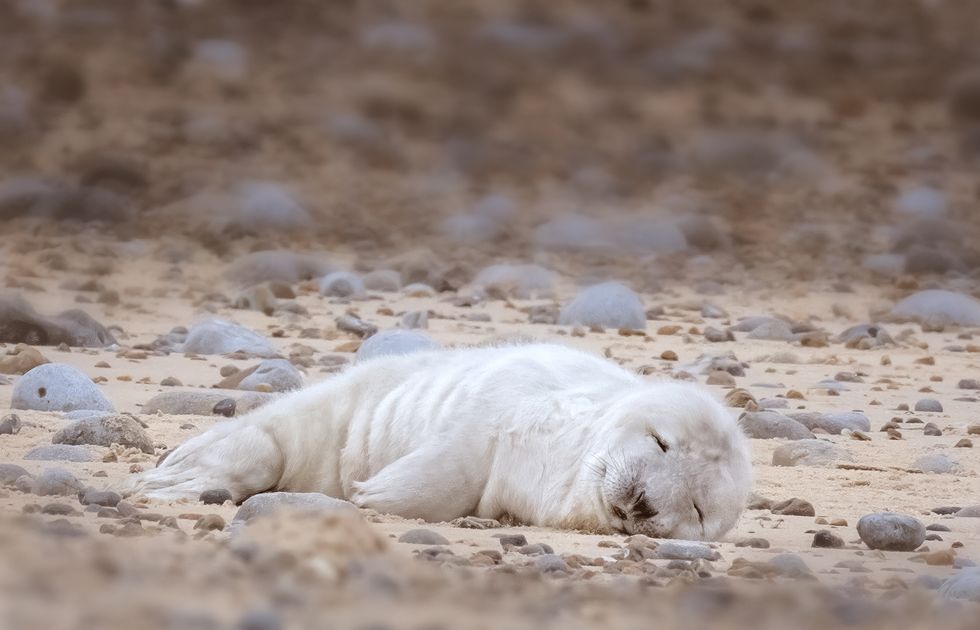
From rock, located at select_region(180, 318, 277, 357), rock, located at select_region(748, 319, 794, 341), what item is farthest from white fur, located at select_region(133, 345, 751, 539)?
rock, located at select_region(748, 319, 794, 341)

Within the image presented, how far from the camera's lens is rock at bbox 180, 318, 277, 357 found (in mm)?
5824

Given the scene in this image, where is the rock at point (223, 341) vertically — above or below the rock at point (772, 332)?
below

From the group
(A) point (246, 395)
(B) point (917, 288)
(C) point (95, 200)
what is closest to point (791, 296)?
(B) point (917, 288)

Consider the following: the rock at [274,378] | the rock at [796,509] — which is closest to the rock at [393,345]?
the rock at [274,378]

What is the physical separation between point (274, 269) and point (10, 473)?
5384mm

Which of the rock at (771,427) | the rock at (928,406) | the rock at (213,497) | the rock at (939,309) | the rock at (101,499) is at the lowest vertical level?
the rock at (213,497)

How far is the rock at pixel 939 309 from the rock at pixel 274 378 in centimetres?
384

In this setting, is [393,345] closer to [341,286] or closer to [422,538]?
[422,538]

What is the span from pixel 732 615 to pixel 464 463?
1962 millimetres

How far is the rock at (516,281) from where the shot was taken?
331 inches

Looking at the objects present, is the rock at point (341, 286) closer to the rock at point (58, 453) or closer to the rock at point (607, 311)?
the rock at point (607, 311)

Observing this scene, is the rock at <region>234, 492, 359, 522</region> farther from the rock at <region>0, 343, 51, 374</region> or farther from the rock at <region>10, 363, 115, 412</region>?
the rock at <region>0, 343, 51, 374</region>

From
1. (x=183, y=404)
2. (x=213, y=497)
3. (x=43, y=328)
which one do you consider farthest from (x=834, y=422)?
(x=43, y=328)

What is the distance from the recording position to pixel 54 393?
14.1 feet
